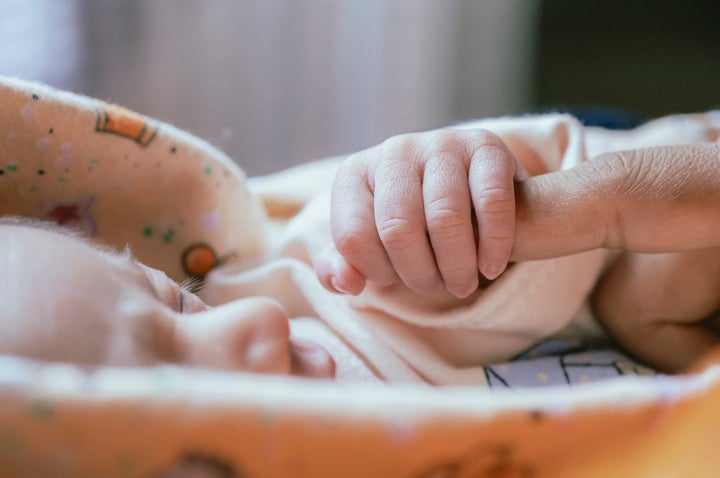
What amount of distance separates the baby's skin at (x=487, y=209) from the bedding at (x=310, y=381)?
94mm

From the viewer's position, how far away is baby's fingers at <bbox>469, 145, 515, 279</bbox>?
574mm

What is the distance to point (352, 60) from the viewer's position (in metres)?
1.81

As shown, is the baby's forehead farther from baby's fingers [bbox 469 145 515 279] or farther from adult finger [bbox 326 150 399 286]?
baby's fingers [bbox 469 145 515 279]

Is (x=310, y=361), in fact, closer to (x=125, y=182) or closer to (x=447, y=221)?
(x=447, y=221)

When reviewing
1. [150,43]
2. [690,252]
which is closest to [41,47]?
[150,43]

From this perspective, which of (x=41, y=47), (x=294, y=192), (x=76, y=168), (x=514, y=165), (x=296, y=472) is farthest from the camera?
(x=41, y=47)

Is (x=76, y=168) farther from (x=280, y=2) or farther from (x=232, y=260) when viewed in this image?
(x=280, y=2)

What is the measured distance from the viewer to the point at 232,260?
→ 840 mm

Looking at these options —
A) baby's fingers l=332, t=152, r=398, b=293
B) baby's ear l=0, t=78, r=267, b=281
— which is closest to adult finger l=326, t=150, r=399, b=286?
baby's fingers l=332, t=152, r=398, b=293

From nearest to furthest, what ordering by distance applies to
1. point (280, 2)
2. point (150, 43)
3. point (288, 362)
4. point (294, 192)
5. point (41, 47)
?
point (288, 362), point (294, 192), point (41, 47), point (150, 43), point (280, 2)

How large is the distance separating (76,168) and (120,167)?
0.14 feet

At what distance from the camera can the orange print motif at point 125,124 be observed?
750 millimetres

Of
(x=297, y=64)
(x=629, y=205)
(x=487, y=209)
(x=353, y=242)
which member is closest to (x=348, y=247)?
(x=353, y=242)

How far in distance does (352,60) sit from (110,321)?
1427 millimetres
